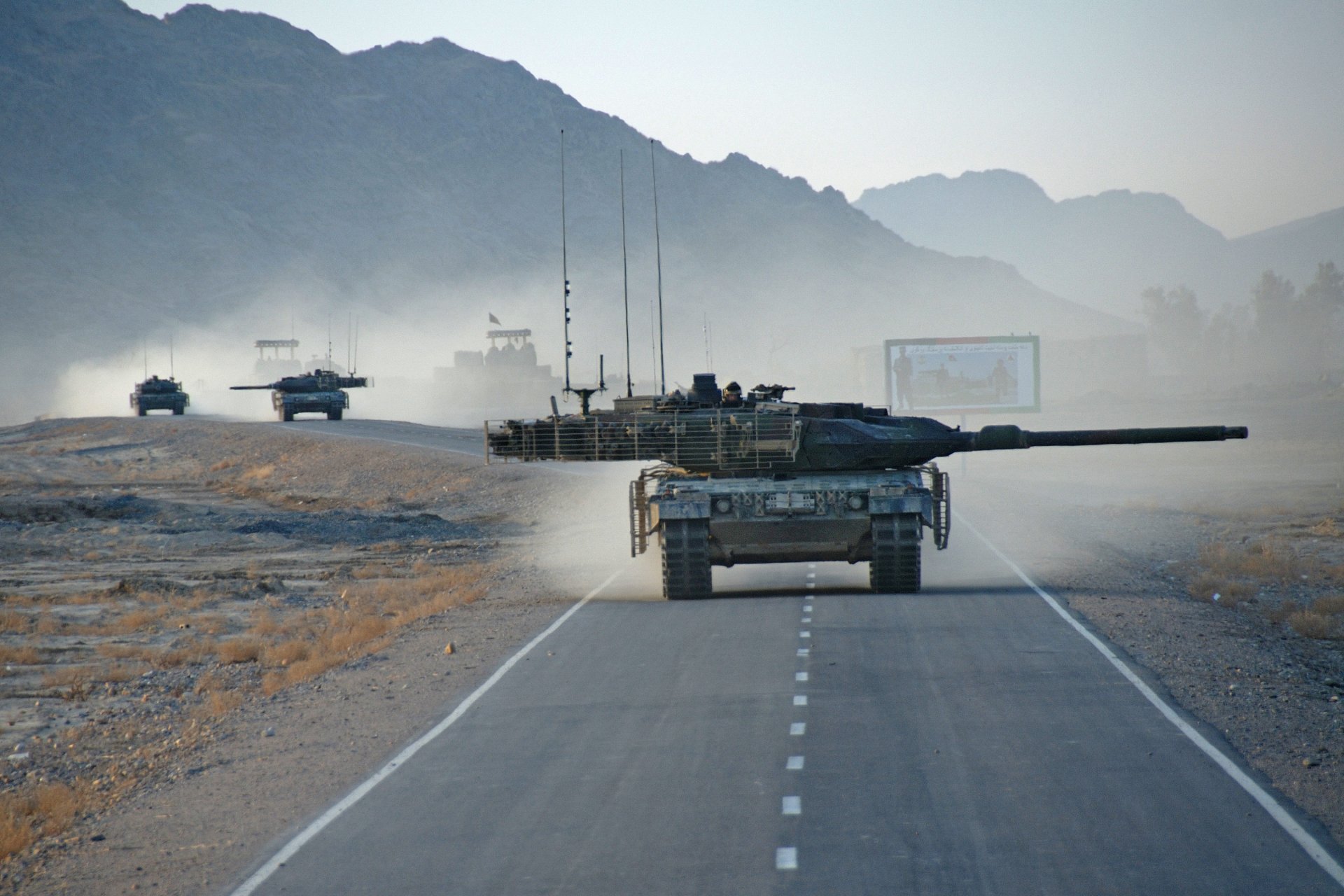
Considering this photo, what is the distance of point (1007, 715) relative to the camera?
1154 centimetres

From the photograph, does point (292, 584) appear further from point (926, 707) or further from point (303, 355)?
point (303, 355)

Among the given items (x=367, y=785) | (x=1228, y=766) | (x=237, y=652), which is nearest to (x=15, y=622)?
(x=237, y=652)

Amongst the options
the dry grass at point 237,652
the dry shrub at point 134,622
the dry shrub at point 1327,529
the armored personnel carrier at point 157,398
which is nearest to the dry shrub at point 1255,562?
the dry shrub at point 1327,529

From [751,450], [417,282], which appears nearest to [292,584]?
[751,450]

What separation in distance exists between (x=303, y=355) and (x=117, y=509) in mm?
128443

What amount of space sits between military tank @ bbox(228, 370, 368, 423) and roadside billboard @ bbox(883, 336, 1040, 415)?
111 ft

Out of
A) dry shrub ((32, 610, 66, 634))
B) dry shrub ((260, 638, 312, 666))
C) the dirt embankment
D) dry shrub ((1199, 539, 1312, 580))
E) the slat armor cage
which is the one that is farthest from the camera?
dry shrub ((1199, 539, 1312, 580))

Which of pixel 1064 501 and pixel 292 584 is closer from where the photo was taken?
pixel 292 584

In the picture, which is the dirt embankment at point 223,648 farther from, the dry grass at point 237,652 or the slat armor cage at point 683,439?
the slat armor cage at point 683,439

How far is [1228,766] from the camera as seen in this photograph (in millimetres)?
9898

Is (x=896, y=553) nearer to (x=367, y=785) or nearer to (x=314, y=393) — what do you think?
(x=367, y=785)

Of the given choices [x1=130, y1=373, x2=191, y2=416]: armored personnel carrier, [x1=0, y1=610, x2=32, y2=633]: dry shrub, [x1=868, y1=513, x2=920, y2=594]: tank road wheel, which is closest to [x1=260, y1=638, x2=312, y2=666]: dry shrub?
[x1=0, y1=610, x2=32, y2=633]: dry shrub

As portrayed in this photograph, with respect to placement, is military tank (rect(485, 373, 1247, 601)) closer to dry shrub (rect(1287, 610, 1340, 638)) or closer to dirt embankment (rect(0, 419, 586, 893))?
dirt embankment (rect(0, 419, 586, 893))

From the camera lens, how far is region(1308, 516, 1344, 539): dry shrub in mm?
30141
